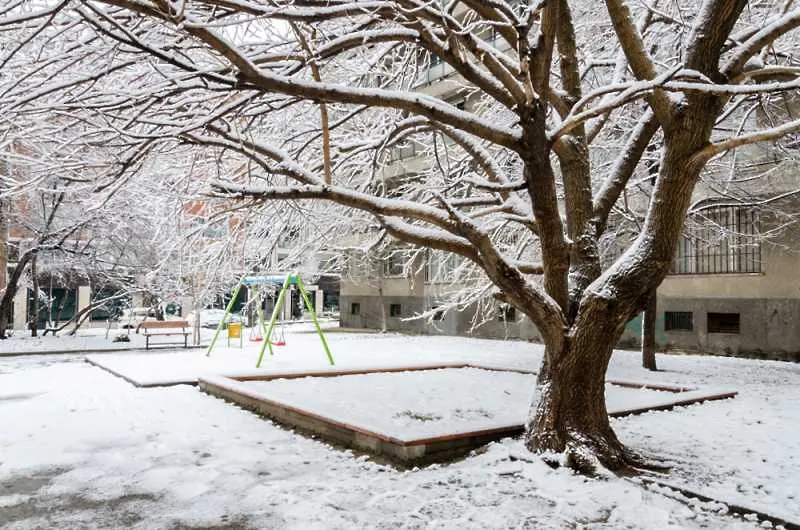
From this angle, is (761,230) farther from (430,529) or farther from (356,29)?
(430,529)

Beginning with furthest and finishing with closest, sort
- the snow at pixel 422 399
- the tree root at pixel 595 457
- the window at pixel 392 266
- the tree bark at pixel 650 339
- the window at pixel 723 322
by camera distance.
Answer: the window at pixel 392 266 < the window at pixel 723 322 < the tree bark at pixel 650 339 < the snow at pixel 422 399 < the tree root at pixel 595 457

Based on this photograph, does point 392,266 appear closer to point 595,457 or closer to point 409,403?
point 409,403

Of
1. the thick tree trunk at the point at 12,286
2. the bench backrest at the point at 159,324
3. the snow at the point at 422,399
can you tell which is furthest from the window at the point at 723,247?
the thick tree trunk at the point at 12,286

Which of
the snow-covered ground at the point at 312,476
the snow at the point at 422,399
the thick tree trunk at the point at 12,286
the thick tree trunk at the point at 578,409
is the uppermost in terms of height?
the thick tree trunk at the point at 12,286

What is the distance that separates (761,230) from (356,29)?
1412cm

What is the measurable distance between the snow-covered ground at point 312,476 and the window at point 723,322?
885cm

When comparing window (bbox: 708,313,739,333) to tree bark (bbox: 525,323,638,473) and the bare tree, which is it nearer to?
the bare tree

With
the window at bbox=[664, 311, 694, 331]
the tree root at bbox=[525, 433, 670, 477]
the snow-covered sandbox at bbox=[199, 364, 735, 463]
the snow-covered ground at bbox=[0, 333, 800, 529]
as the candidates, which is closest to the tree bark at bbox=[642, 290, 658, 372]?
the snow-covered sandbox at bbox=[199, 364, 735, 463]

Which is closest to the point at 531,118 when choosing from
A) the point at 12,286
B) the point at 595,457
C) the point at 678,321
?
the point at 595,457

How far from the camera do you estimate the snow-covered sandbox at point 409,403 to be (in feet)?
20.3

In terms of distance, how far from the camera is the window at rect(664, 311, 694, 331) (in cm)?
1847

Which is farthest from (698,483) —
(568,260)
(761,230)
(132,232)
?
(132,232)

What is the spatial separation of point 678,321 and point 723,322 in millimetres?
1318

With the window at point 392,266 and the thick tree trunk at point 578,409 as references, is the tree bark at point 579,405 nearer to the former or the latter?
the thick tree trunk at point 578,409
